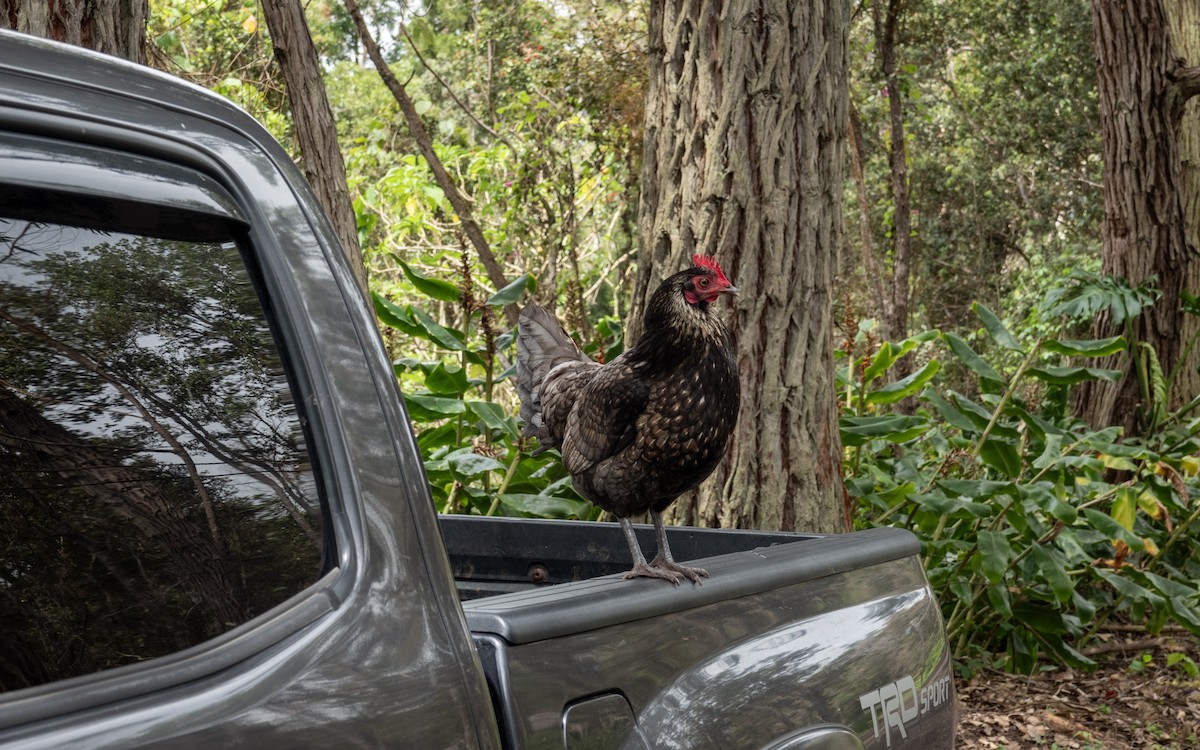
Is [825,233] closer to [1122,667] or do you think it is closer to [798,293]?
[798,293]

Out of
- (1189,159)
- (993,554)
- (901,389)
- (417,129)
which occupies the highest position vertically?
(417,129)

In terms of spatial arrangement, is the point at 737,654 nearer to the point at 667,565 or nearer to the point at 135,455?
the point at 667,565

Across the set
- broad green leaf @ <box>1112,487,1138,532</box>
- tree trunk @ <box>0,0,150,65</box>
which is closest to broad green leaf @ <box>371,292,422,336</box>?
tree trunk @ <box>0,0,150,65</box>

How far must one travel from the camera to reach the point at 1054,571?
5035mm

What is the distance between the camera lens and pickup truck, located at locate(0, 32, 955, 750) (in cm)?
111

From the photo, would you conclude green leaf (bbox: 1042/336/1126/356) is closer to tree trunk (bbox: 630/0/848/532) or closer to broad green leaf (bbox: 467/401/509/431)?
tree trunk (bbox: 630/0/848/532)

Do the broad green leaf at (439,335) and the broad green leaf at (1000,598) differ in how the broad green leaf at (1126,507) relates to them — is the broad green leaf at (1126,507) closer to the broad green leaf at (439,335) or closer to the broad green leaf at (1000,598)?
the broad green leaf at (1000,598)

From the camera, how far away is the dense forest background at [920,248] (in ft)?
16.9

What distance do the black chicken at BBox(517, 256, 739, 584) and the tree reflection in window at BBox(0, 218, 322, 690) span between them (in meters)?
1.37

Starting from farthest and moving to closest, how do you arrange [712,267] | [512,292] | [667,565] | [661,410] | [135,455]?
1. [512,292]
2. [712,267]
3. [661,410]
4. [667,565]
5. [135,455]

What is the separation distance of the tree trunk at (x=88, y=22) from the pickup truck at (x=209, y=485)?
189cm

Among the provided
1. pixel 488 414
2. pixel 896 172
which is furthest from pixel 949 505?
pixel 896 172

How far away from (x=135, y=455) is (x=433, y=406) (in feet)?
11.7

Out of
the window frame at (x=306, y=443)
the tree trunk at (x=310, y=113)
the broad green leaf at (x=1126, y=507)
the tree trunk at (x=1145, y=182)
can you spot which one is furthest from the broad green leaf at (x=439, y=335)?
the tree trunk at (x=1145, y=182)
